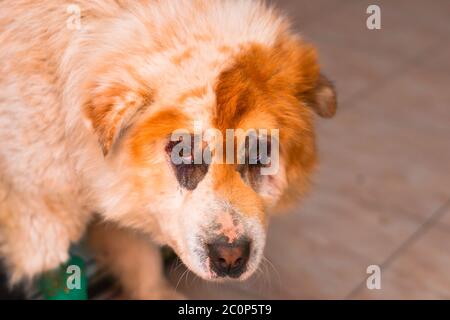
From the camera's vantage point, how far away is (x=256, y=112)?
1760 millimetres

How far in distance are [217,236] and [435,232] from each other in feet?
4.54

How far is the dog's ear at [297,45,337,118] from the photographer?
1909 mm

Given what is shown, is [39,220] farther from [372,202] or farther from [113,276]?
[372,202]

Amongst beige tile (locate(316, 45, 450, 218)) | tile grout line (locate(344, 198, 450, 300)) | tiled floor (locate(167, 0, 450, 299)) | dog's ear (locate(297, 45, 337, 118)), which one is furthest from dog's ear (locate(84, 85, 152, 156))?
beige tile (locate(316, 45, 450, 218))

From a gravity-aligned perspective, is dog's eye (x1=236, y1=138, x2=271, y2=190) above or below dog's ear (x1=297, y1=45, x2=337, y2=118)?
below

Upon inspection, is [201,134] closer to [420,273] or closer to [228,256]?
[228,256]

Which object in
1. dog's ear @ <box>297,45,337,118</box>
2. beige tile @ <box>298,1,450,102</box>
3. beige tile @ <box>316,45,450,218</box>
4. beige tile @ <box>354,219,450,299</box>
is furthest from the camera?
beige tile @ <box>298,1,450,102</box>

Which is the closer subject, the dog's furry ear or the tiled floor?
the dog's furry ear

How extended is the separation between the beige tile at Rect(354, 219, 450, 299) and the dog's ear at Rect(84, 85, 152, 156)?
1.16 metres

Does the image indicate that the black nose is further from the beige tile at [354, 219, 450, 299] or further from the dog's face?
the beige tile at [354, 219, 450, 299]

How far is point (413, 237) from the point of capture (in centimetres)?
279

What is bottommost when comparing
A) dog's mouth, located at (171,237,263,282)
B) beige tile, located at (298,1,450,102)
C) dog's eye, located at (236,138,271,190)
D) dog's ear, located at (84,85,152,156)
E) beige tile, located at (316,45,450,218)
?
dog's mouth, located at (171,237,263,282)
